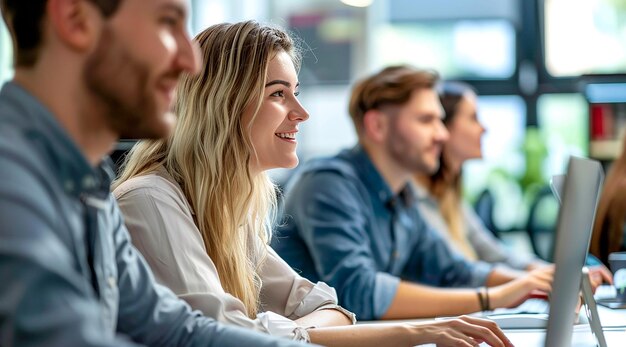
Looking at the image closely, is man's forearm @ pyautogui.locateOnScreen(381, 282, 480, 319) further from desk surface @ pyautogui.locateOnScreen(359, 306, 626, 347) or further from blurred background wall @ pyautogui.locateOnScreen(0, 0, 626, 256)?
blurred background wall @ pyautogui.locateOnScreen(0, 0, 626, 256)

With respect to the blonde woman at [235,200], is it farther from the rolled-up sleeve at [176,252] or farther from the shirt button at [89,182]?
the shirt button at [89,182]

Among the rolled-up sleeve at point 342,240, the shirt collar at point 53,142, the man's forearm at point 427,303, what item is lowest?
the man's forearm at point 427,303

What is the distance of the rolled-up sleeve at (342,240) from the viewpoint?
2711mm

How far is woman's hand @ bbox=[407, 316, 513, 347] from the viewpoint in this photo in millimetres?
1753

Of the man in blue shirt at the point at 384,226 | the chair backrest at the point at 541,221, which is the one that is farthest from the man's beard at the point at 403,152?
the chair backrest at the point at 541,221

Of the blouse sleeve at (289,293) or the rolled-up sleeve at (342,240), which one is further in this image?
the rolled-up sleeve at (342,240)

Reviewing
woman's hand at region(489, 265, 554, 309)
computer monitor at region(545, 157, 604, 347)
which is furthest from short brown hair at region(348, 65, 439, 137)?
computer monitor at region(545, 157, 604, 347)

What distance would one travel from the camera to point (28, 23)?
119 centimetres

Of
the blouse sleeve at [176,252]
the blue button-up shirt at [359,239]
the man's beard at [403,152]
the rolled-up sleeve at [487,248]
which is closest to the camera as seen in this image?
the blouse sleeve at [176,252]

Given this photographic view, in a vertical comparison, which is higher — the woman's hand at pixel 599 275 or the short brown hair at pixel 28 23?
the short brown hair at pixel 28 23

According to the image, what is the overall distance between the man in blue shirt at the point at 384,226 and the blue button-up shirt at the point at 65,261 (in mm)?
1277

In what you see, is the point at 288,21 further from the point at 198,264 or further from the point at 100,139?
the point at 100,139

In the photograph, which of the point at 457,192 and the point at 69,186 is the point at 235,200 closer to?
the point at 69,186

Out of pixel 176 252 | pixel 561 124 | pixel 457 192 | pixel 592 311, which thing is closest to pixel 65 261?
pixel 176 252
